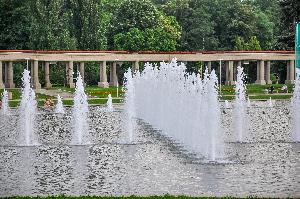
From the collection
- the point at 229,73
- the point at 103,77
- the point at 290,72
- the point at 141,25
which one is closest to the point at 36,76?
the point at 103,77

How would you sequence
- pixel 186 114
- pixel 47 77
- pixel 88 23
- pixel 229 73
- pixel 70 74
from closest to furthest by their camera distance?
pixel 186 114, pixel 70 74, pixel 47 77, pixel 88 23, pixel 229 73

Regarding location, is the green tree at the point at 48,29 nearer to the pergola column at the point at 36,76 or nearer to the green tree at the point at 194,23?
the pergola column at the point at 36,76

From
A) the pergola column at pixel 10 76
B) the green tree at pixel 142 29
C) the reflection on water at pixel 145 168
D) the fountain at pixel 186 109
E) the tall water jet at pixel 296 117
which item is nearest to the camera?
the reflection on water at pixel 145 168

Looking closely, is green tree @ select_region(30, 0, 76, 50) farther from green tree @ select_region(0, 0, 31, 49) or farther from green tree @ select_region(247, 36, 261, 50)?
green tree @ select_region(247, 36, 261, 50)

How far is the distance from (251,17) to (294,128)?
78230mm

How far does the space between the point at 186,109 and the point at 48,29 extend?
53.2m

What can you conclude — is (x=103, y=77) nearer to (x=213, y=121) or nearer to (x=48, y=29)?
(x=48, y=29)

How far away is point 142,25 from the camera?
98.9 meters

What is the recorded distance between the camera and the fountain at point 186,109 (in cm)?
2623

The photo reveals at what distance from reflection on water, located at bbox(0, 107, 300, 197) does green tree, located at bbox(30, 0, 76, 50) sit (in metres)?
51.6

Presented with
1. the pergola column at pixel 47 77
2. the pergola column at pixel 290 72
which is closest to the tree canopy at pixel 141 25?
the pergola column at pixel 47 77

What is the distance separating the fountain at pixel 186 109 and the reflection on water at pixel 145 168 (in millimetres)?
618

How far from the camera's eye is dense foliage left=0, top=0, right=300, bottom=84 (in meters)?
83.9

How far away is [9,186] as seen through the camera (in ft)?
63.5
